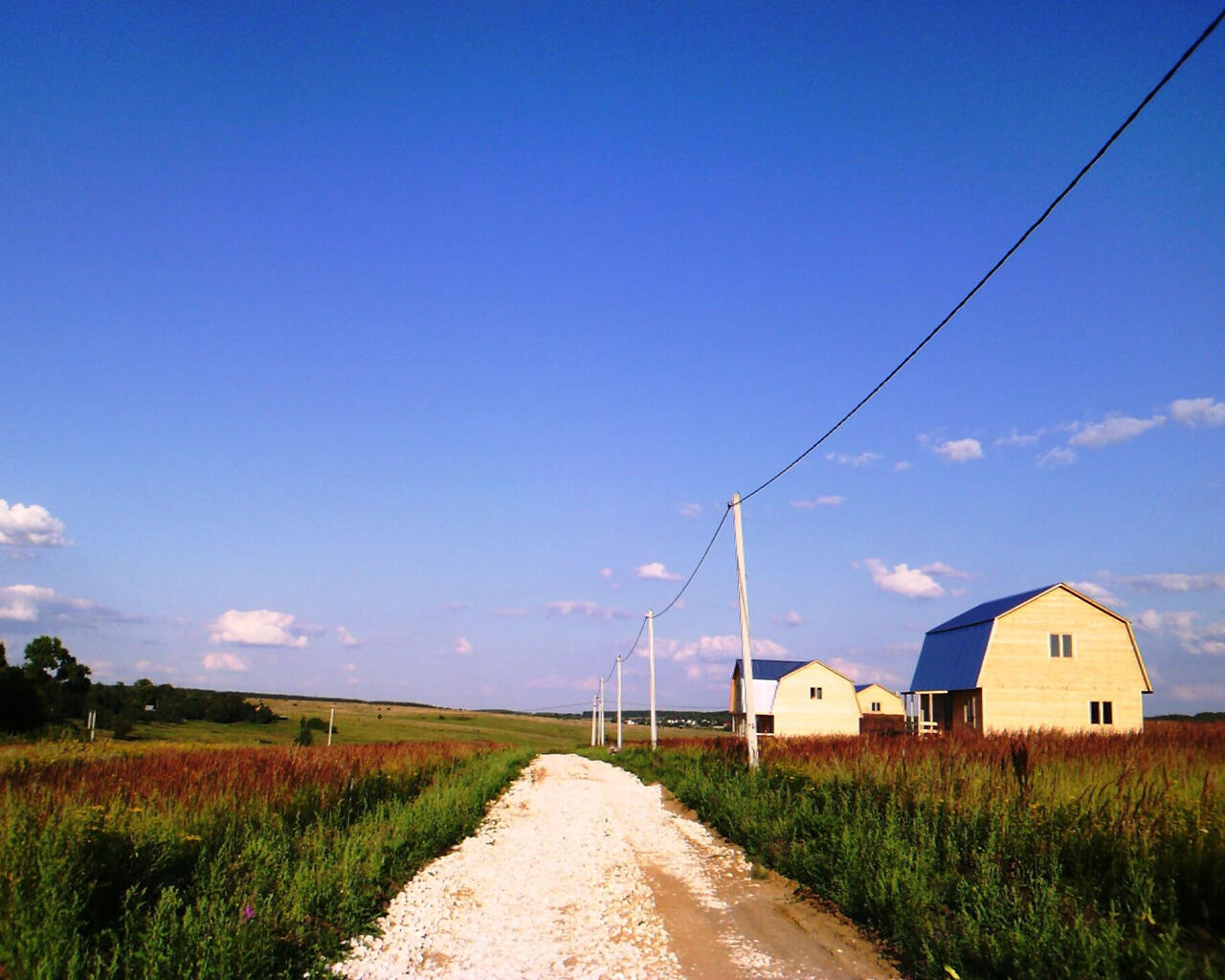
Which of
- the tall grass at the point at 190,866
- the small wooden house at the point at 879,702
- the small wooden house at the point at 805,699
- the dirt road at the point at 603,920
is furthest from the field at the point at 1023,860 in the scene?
the small wooden house at the point at 879,702

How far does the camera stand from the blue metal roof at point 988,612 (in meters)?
39.7

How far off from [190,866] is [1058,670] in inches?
1556

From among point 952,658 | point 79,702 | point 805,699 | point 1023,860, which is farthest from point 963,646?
point 79,702

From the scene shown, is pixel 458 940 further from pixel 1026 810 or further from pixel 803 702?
pixel 803 702

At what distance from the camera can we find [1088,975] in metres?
5.68

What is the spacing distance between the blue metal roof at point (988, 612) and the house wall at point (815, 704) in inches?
650

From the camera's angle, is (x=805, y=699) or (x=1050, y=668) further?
(x=805, y=699)

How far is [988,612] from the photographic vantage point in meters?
42.2

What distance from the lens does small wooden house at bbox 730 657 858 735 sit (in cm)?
6266

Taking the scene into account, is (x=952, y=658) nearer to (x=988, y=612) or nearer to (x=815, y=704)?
(x=988, y=612)

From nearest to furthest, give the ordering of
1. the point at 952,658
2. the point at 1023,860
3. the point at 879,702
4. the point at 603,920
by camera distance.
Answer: the point at 1023,860
the point at 603,920
the point at 952,658
the point at 879,702

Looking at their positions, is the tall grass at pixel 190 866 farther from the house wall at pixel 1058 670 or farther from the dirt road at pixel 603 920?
the house wall at pixel 1058 670

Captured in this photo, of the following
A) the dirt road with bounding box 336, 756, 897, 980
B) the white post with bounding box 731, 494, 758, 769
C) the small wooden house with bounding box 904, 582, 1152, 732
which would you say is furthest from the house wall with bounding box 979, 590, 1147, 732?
the dirt road with bounding box 336, 756, 897, 980

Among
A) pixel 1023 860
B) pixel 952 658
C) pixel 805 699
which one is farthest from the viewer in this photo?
pixel 805 699
